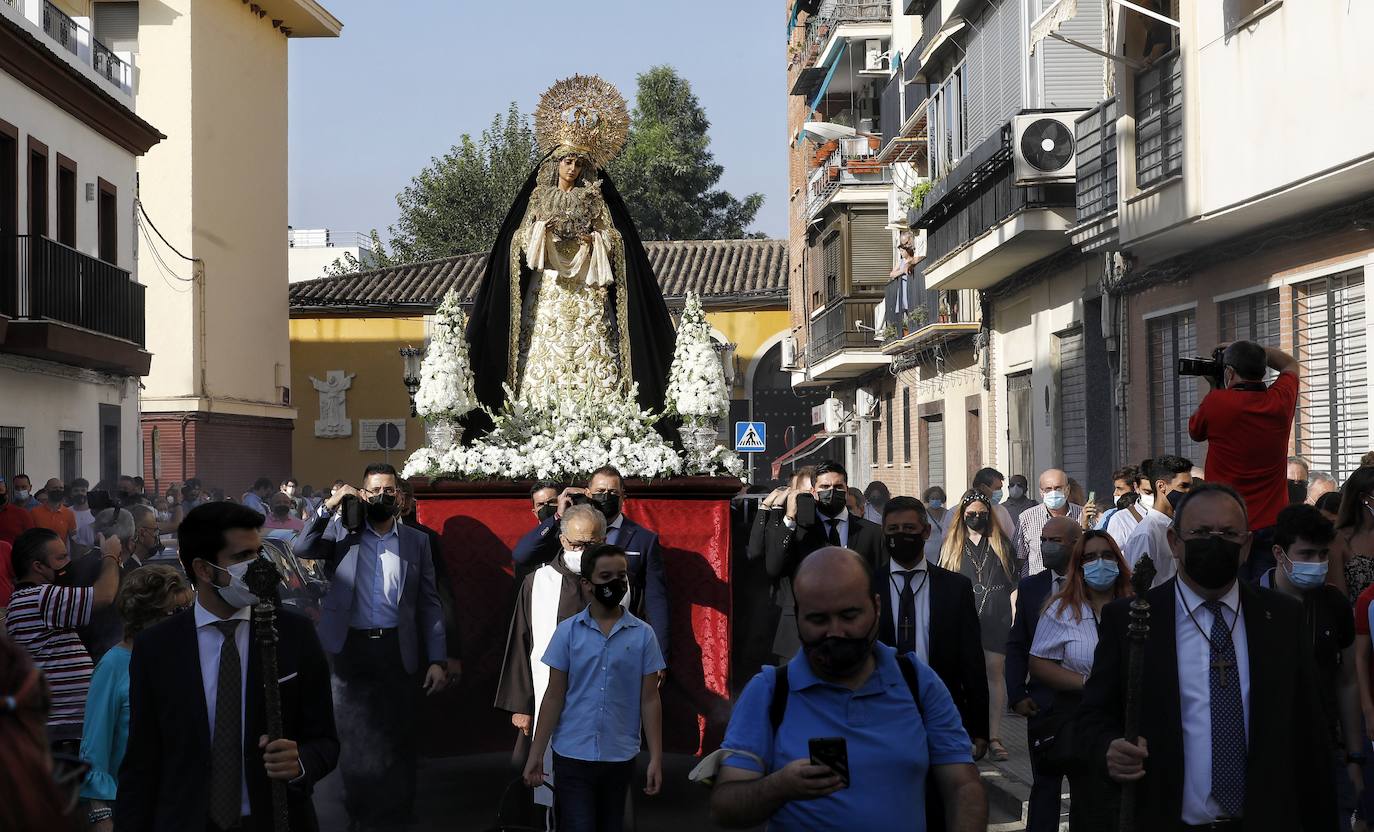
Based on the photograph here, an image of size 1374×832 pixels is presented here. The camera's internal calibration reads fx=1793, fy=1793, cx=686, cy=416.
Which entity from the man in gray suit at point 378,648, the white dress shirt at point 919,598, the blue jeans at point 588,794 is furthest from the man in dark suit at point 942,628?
the man in gray suit at point 378,648

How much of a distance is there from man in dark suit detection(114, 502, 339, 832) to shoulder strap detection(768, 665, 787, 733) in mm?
1449

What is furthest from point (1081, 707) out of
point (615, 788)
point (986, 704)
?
point (615, 788)

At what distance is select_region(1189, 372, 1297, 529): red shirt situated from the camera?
282 inches

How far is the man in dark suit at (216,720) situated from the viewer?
185 inches

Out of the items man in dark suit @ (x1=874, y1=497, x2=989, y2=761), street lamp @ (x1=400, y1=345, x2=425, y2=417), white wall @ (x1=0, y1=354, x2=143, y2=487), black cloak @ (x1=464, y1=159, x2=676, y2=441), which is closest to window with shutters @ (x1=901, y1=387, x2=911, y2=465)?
white wall @ (x1=0, y1=354, x2=143, y2=487)

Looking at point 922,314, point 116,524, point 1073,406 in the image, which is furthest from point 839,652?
point 922,314

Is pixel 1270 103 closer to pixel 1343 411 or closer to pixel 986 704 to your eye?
pixel 1343 411

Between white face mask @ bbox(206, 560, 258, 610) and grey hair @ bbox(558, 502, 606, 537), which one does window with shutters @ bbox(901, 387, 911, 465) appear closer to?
grey hair @ bbox(558, 502, 606, 537)

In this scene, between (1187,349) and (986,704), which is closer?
(986,704)

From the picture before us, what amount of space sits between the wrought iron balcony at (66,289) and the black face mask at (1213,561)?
60.7 feet

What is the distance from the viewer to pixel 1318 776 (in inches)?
185

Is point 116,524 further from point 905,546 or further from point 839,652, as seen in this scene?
point 839,652

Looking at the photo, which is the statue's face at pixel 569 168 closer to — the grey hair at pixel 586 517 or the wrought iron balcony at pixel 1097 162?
the grey hair at pixel 586 517

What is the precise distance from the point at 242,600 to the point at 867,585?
189 cm
